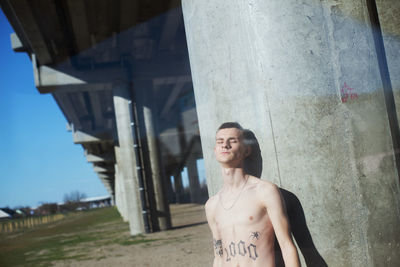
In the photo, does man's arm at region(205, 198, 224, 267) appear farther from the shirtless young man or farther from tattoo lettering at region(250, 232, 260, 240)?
tattoo lettering at region(250, 232, 260, 240)

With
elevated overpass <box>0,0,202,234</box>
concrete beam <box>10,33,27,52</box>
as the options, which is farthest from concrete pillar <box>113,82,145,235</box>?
concrete beam <box>10,33,27,52</box>

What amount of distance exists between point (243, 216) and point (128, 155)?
44.8 ft

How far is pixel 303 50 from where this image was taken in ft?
10.1

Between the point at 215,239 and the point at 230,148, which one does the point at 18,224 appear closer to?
the point at 215,239

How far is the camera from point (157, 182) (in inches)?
630

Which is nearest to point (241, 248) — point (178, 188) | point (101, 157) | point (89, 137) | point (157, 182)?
point (157, 182)

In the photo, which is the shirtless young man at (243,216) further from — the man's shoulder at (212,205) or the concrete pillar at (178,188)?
the concrete pillar at (178,188)

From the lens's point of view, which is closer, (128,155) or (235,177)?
(235,177)

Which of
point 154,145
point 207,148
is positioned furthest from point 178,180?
point 207,148

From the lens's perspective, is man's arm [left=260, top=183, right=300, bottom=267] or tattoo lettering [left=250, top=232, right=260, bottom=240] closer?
man's arm [left=260, top=183, right=300, bottom=267]

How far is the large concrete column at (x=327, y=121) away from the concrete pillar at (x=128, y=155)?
523 inches

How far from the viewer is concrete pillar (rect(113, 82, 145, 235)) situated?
625 inches

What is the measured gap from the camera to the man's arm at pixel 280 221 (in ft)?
8.95

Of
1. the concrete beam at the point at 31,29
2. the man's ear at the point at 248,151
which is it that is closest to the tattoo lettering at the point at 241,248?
the man's ear at the point at 248,151
